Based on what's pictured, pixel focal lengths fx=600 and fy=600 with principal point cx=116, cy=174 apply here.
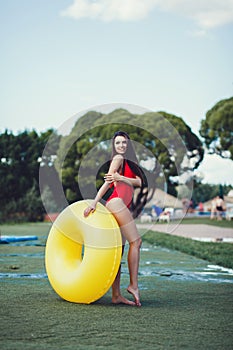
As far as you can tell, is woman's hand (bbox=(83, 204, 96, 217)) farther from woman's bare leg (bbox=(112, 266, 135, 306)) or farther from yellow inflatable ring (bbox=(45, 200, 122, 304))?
woman's bare leg (bbox=(112, 266, 135, 306))

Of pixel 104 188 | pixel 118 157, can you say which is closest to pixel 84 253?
pixel 104 188

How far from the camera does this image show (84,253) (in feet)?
19.5

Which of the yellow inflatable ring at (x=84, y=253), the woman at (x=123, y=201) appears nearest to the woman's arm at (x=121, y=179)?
the woman at (x=123, y=201)

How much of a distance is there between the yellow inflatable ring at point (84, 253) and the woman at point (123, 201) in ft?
0.37

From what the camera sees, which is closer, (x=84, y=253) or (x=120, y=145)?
(x=84, y=253)

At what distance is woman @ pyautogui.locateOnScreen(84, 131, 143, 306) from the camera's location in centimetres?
607

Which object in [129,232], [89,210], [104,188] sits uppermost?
[104,188]

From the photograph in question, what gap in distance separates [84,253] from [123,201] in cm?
66

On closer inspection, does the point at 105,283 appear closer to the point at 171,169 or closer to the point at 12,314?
the point at 12,314

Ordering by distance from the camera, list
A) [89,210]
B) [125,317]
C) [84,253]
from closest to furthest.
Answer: [125,317] → [84,253] → [89,210]

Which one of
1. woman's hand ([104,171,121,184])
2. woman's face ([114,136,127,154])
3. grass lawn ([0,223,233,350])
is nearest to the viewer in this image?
grass lawn ([0,223,233,350])

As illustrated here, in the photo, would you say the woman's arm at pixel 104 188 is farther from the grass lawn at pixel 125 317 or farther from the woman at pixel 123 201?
the grass lawn at pixel 125 317

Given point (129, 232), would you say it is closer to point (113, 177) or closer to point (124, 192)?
point (124, 192)

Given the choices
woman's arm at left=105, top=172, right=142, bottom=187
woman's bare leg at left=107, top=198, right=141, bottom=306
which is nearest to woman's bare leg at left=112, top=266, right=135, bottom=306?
woman's bare leg at left=107, top=198, right=141, bottom=306
